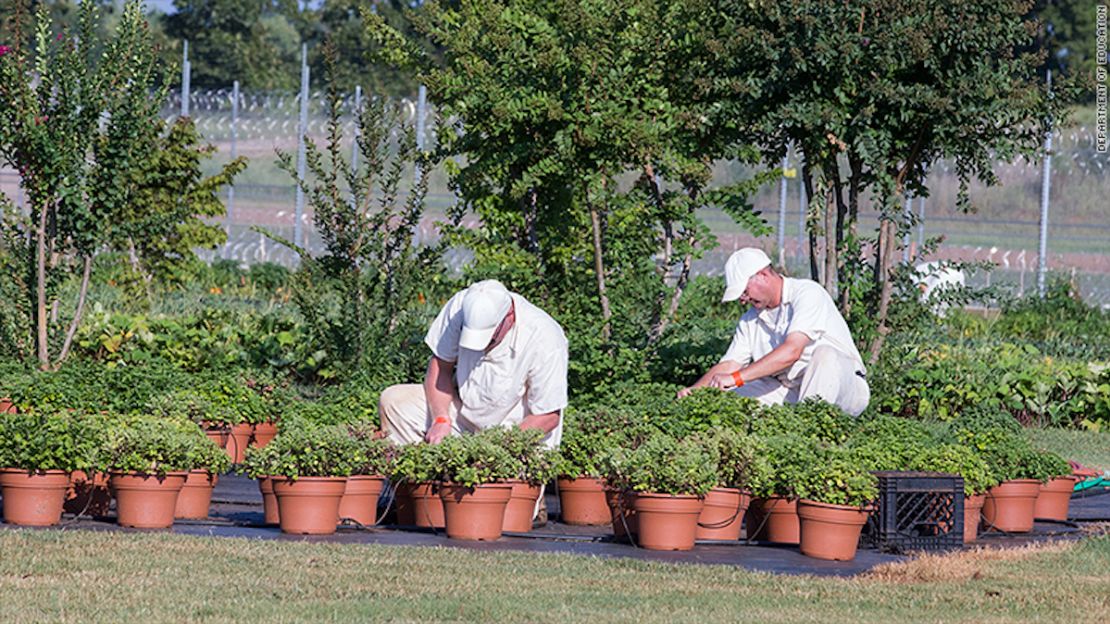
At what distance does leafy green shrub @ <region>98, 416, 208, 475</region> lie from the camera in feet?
24.3

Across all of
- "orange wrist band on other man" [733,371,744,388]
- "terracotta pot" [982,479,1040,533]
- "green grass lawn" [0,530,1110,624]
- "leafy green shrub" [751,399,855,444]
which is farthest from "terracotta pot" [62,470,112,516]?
"terracotta pot" [982,479,1040,533]

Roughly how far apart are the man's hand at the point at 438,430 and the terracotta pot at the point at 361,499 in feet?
1.20

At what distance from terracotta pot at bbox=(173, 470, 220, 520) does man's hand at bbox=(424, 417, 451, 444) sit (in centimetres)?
105

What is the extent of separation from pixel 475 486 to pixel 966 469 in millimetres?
2337

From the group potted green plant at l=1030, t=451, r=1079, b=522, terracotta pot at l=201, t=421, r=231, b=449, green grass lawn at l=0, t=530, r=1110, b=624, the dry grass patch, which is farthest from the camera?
terracotta pot at l=201, t=421, r=231, b=449

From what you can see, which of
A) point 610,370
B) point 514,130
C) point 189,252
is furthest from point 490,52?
point 189,252

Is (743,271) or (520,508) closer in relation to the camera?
(520,508)

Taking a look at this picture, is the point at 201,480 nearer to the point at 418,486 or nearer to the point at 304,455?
the point at 304,455

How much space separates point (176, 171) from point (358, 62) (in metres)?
31.0

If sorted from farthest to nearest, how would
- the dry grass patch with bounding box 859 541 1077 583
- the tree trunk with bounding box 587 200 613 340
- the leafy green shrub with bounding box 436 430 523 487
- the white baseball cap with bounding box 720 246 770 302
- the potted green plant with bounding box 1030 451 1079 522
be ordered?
1. the tree trunk with bounding box 587 200 613 340
2. the white baseball cap with bounding box 720 246 770 302
3. the potted green plant with bounding box 1030 451 1079 522
4. the leafy green shrub with bounding box 436 430 523 487
5. the dry grass patch with bounding box 859 541 1077 583

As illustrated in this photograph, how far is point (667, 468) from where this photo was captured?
7.24 meters

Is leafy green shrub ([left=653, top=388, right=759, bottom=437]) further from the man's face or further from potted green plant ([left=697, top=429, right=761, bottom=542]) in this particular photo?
the man's face

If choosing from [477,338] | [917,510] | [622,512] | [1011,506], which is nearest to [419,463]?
[477,338]

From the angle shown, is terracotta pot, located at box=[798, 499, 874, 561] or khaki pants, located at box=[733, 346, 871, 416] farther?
khaki pants, located at box=[733, 346, 871, 416]
